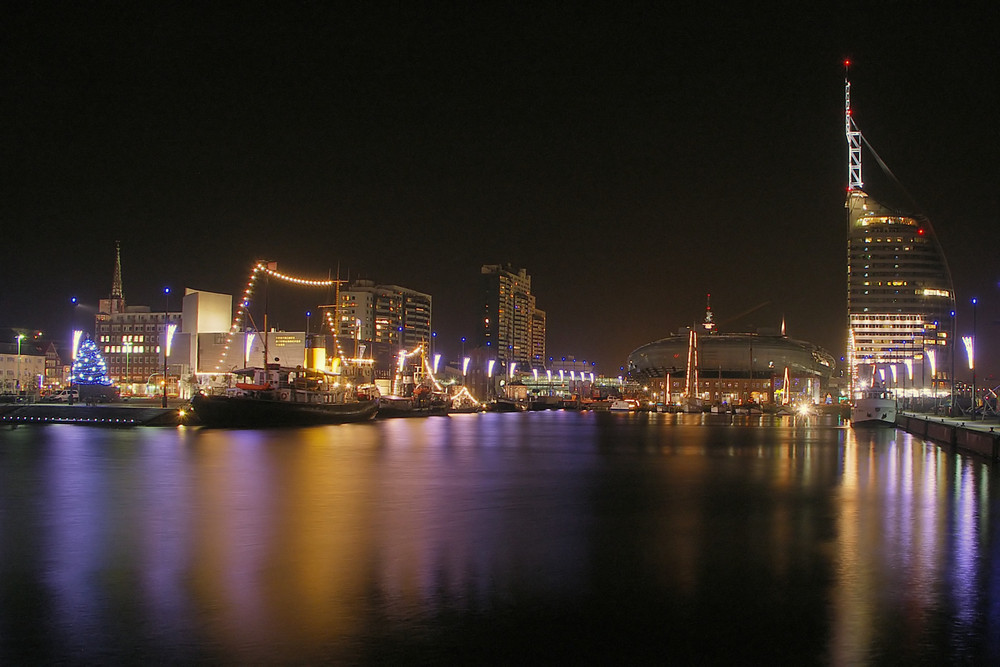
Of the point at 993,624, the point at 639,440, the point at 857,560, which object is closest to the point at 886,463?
the point at 639,440

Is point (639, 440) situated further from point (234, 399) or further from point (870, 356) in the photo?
point (870, 356)

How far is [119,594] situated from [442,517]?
713cm

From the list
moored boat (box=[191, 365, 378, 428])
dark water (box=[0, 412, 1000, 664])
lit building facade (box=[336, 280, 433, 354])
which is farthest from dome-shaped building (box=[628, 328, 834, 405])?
dark water (box=[0, 412, 1000, 664])

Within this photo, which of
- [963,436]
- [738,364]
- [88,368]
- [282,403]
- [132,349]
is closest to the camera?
[963,436]

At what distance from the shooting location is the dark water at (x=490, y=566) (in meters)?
8.30

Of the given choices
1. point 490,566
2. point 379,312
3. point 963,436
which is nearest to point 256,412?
point 963,436

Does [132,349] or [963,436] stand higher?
[132,349]

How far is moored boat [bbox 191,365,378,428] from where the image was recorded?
51.0m

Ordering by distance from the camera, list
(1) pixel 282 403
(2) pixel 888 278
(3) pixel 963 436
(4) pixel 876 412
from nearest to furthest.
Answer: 1. (3) pixel 963 436
2. (1) pixel 282 403
3. (4) pixel 876 412
4. (2) pixel 888 278

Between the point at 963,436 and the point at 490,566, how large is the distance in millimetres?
31036

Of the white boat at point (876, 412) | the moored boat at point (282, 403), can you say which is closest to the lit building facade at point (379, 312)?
the moored boat at point (282, 403)

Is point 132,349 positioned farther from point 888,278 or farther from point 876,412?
point 888,278

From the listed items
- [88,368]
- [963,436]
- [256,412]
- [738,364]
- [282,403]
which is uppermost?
[738,364]

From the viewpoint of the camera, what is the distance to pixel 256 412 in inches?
2062
